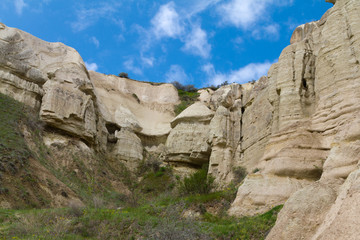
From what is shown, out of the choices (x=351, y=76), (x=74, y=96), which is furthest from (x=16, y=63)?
(x=351, y=76)

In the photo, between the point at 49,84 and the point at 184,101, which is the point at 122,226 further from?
the point at 184,101

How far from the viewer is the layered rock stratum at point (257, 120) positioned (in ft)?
26.8

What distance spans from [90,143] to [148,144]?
787 cm

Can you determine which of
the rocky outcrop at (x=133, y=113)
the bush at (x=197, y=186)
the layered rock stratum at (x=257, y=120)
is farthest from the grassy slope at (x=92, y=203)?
the rocky outcrop at (x=133, y=113)

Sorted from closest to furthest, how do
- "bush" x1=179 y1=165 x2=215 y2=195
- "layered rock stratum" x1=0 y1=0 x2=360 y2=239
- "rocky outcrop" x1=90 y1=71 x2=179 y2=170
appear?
"layered rock stratum" x1=0 y1=0 x2=360 y2=239 < "bush" x1=179 y1=165 x2=215 y2=195 < "rocky outcrop" x1=90 y1=71 x2=179 y2=170

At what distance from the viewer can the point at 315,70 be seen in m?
17.7

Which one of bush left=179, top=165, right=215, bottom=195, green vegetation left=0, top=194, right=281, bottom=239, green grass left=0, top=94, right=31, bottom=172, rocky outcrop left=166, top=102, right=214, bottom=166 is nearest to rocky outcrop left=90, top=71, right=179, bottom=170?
rocky outcrop left=166, top=102, right=214, bottom=166

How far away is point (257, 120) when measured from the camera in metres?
23.8

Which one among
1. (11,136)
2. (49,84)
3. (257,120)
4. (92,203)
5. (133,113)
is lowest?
(92,203)

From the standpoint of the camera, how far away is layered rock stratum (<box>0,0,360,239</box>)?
8156 mm

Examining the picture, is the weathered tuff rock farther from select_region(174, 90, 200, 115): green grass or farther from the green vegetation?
the green vegetation

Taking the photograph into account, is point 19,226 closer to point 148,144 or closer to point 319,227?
point 319,227

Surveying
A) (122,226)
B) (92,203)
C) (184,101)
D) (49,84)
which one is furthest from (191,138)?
(122,226)

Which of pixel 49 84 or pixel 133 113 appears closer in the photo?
pixel 49 84
